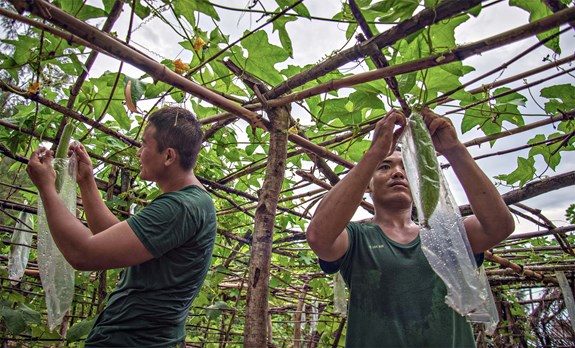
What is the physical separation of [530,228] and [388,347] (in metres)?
2.70

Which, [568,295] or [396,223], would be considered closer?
[396,223]

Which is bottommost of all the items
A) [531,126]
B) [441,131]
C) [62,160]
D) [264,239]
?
[264,239]

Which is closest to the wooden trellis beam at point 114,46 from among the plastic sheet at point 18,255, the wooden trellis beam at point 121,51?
the wooden trellis beam at point 121,51

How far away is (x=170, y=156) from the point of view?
1.73 m

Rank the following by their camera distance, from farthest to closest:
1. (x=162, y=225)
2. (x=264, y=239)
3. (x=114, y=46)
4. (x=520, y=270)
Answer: (x=520, y=270), (x=264, y=239), (x=162, y=225), (x=114, y=46)

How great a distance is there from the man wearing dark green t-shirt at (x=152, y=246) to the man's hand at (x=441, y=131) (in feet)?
3.12

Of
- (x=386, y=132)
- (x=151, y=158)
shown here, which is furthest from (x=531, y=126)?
(x=151, y=158)

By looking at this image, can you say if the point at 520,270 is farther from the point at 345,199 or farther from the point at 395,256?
the point at 345,199

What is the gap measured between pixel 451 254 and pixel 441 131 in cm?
55

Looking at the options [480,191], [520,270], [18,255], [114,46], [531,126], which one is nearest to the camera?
[114,46]

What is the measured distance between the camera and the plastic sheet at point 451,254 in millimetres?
1154

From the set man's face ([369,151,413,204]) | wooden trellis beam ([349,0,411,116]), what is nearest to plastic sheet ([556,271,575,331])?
man's face ([369,151,413,204])

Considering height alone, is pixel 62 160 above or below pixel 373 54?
below

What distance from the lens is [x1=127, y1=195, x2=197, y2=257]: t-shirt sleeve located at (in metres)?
1.39
